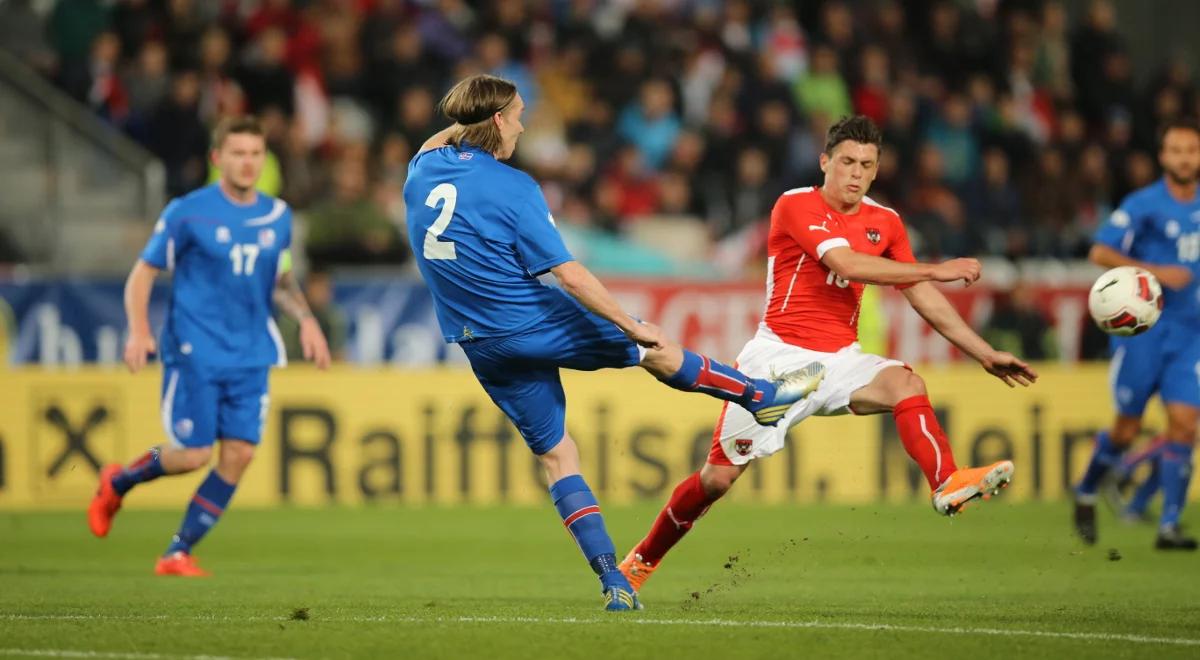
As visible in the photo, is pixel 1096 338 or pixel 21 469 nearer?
pixel 21 469

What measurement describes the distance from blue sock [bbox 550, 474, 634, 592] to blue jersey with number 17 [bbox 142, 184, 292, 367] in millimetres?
3034

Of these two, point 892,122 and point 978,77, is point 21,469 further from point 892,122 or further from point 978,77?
point 978,77

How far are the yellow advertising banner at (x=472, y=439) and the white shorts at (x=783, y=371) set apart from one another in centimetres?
656

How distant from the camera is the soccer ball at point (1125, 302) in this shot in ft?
29.6

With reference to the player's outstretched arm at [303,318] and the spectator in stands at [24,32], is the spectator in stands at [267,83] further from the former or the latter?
the player's outstretched arm at [303,318]

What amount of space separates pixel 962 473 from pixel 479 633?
87.0 inches

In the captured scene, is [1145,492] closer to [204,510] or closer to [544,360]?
[204,510]

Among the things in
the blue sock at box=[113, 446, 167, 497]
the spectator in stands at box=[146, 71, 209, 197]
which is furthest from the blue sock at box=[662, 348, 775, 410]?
the spectator in stands at box=[146, 71, 209, 197]

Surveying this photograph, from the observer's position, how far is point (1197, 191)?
11.3 meters

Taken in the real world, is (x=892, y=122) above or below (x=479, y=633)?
above

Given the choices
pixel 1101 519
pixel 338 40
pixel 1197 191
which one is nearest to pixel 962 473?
pixel 1197 191

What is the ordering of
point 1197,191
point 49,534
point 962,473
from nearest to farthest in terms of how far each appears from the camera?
point 962,473 → point 1197,191 → point 49,534

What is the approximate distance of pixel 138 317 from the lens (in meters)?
9.84

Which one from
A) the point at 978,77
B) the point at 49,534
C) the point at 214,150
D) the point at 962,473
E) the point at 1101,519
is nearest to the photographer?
the point at 962,473
